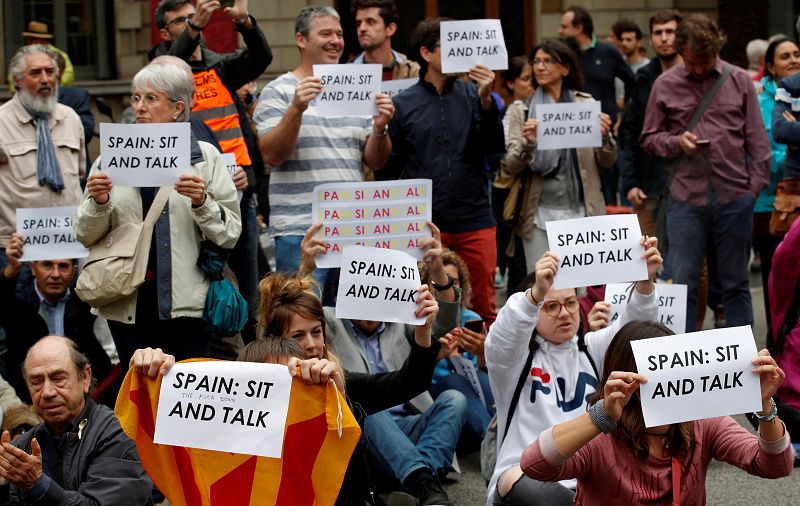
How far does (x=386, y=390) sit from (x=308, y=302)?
48 centimetres

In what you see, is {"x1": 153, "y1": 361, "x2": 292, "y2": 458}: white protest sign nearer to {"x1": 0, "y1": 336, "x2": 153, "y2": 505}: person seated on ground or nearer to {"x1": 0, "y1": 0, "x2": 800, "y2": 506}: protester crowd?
{"x1": 0, "y1": 0, "x2": 800, "y2": 506}: protester crowd

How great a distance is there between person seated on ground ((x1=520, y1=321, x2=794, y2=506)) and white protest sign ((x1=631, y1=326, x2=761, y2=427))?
6cm

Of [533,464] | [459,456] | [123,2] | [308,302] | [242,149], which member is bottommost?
[459,456]

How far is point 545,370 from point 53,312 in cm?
307

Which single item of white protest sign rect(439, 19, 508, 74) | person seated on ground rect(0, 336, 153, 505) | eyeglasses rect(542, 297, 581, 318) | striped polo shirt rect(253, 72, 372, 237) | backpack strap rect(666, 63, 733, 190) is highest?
white protest sign rect(439, 19, 508, 74)

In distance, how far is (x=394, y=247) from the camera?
20.8 feet

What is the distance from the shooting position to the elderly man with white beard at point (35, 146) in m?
7.75

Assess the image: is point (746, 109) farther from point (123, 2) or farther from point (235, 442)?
point (123, 2)

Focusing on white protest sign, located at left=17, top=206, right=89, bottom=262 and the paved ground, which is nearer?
the paved ground

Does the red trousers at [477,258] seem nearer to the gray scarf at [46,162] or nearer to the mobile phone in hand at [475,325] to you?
the mobile phone in hand at [475,325]

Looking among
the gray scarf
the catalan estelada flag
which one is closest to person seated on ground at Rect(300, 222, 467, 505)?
the catalan estelada flag

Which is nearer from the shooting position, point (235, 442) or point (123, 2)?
point (235, 442)

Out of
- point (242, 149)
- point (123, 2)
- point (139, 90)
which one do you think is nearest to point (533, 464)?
point (139, 90)

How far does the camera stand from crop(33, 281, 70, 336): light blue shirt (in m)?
7.13
